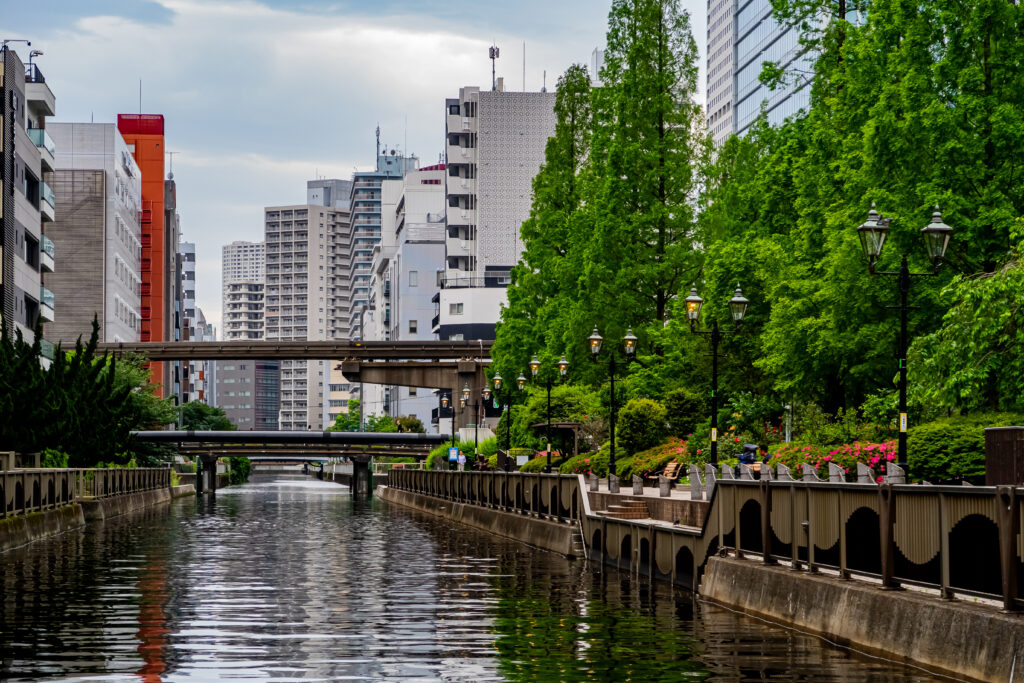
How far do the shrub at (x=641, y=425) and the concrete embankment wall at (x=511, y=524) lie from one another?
15.3 ft

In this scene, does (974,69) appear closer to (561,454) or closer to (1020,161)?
(1020,161)

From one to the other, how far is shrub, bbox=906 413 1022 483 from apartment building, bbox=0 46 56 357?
55492 millimetres

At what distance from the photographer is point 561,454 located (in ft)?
199

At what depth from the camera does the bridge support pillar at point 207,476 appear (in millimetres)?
138750

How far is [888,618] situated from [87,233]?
402 ft

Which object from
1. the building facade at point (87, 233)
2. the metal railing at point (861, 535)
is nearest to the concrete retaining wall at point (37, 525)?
the metal railing at point (861, 535)

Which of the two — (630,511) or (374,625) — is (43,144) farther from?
(374,625)

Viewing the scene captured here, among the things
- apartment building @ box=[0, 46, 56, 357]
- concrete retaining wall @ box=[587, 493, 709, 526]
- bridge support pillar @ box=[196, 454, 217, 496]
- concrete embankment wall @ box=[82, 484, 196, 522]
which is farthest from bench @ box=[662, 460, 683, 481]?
bridge support pillar @ box=[196, 454, 217, 496]

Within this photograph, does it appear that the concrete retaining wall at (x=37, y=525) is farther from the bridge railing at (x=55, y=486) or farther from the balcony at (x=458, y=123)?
the balcony at (x=458, y=123)

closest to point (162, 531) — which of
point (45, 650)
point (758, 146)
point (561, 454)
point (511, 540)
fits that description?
point (511, 540)

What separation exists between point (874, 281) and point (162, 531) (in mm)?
25752

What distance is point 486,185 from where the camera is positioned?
170500 mm

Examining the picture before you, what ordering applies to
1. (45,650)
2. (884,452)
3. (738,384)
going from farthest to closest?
(738,384) → (884,452) → (45,650)

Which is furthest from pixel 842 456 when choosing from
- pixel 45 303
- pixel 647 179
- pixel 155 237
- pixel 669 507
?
pixel 155 237
